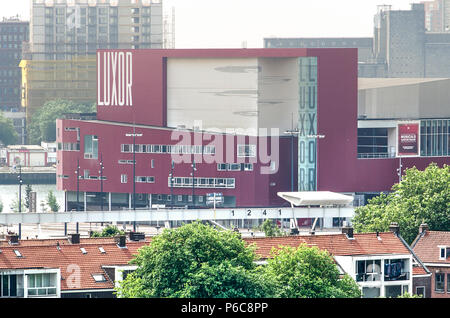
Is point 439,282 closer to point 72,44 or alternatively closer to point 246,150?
point 246,150

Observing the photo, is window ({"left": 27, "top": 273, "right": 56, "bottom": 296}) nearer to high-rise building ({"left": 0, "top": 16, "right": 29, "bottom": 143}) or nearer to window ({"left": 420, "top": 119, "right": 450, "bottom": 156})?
window ({"left": 420, "top": 119, "right": 450, "bottom": 156})

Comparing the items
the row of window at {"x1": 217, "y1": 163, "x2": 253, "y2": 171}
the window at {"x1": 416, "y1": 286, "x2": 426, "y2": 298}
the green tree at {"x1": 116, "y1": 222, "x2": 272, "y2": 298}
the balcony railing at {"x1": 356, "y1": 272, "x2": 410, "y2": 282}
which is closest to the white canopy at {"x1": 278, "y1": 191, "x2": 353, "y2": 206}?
the row of window at {"x1": 217, "y1": 163, "x2": 253, "y2": 171}

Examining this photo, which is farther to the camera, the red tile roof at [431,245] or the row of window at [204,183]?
the row of window at [204,183]

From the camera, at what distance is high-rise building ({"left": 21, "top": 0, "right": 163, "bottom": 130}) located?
162125mm

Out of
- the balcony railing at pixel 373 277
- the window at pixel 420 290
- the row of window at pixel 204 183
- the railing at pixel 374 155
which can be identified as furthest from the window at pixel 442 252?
the railing at pixel 374 155

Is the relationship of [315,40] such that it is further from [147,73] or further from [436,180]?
[436,180]

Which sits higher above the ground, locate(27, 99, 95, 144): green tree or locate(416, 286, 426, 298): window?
locate(27, 99, 95, 144): green tree

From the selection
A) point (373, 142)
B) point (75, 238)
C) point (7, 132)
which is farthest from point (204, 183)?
point (7, 132)

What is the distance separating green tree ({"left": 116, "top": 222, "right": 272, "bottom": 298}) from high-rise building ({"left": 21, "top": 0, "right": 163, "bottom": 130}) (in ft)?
450

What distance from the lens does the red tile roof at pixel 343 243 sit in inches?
1283

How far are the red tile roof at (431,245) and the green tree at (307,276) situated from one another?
43.8ft

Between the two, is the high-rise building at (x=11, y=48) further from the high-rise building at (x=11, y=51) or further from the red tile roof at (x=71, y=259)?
the red tile roof at (x=71, y=259)

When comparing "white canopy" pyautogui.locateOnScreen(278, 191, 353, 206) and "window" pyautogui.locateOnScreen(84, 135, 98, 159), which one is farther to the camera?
"window" pyautogui.locateOnScreen(84, 135, 98, 159)

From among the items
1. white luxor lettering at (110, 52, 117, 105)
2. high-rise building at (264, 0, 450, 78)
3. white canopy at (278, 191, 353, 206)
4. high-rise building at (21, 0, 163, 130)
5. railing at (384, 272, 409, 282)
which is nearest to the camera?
railing at (384, 272, 409, 282)
